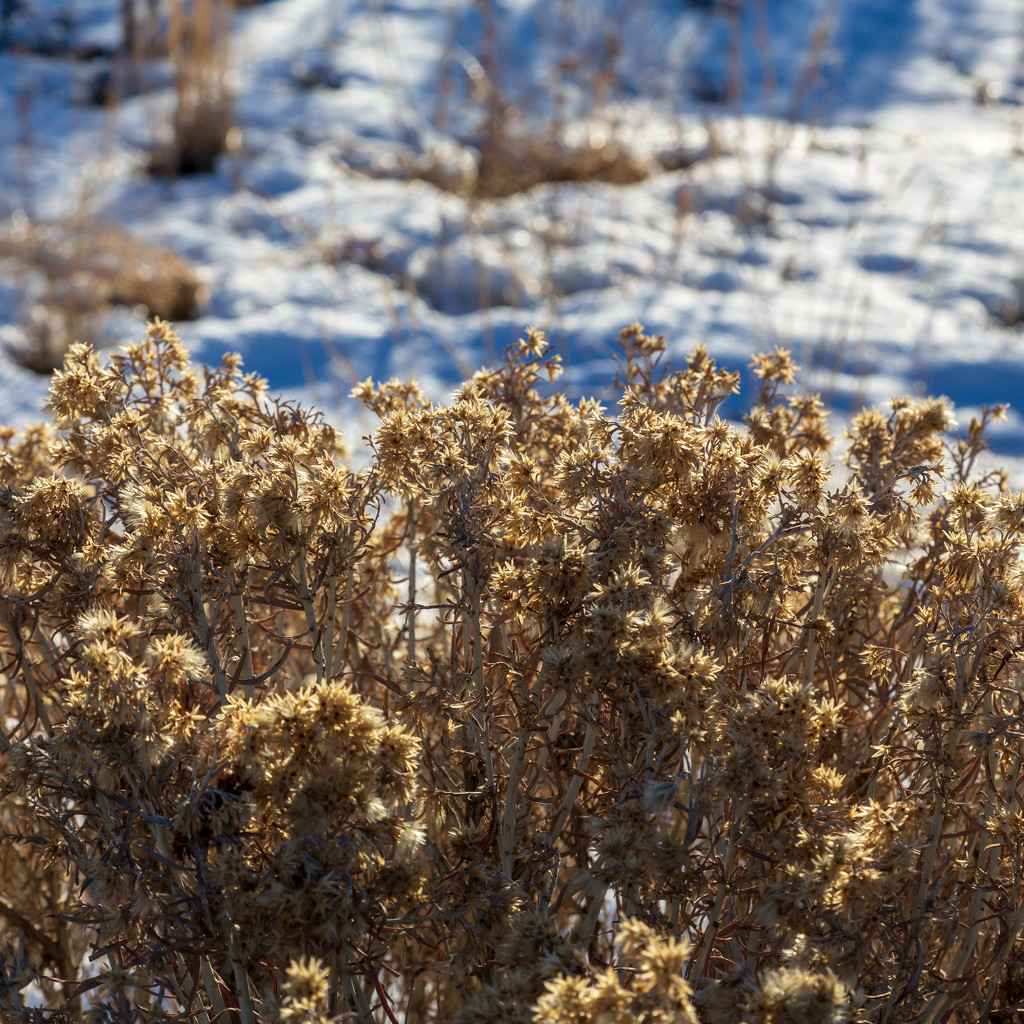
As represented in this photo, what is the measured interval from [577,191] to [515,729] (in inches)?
205

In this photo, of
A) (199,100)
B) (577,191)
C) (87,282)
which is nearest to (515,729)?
(87,282)

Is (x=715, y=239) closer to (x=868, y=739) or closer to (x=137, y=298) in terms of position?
(x=137, y=298)

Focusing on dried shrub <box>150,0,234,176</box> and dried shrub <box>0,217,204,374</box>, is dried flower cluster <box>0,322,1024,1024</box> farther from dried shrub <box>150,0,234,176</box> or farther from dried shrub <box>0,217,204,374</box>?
dried shrub <box>150,0,234,176</box>

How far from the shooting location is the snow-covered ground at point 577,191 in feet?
15.3

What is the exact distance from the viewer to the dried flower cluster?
974 millimetres

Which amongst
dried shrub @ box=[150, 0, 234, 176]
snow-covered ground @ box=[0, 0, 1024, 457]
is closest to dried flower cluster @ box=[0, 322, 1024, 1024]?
snow-covered ground @ box=[0, 0, 1024, 457]

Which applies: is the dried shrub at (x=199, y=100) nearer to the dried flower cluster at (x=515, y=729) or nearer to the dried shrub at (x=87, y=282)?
the dried shrub at (x=87, y=282)

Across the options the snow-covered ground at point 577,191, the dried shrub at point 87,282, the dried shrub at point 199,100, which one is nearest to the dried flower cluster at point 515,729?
the snow-covered ground at point 577,191

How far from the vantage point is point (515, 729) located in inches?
53.6

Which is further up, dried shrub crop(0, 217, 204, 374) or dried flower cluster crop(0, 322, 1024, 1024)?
dried flower cluster crop(0, 322, 1024, 1024)

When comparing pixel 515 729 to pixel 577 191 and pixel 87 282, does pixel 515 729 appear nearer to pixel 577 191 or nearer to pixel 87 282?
pixel 87 282

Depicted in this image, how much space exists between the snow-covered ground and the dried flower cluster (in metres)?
2.33

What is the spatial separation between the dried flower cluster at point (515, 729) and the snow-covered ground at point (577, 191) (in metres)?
2.33

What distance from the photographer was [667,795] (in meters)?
0.96
